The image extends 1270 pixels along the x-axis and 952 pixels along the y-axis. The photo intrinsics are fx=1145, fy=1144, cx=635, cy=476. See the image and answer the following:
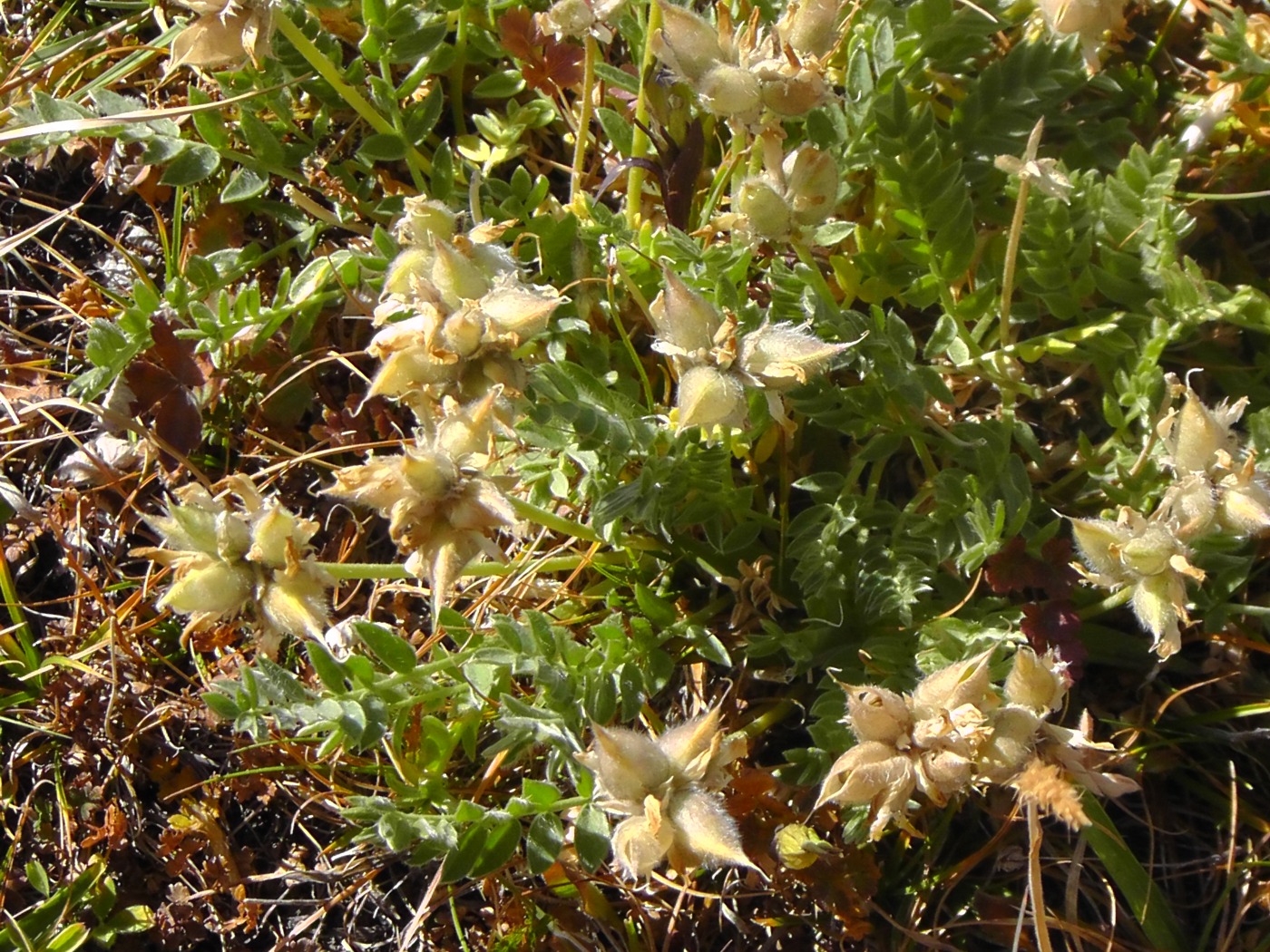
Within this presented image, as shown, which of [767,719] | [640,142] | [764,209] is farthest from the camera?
[640,142]

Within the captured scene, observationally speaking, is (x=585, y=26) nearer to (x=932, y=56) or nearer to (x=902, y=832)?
(x=932, y=56)

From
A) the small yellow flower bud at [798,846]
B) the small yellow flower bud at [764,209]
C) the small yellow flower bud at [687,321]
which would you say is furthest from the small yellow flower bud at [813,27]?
the small yellow flower bud at [798,846]

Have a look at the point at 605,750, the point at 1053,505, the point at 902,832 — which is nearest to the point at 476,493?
the point at 605,750

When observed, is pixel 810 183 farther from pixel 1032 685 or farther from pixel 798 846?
pixel 798 846

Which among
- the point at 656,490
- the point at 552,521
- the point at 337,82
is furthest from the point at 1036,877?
the point at 337,82

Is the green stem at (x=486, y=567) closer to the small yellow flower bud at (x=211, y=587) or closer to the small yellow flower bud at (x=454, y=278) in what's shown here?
the small yellow flower bud at (x=211, y=587)
